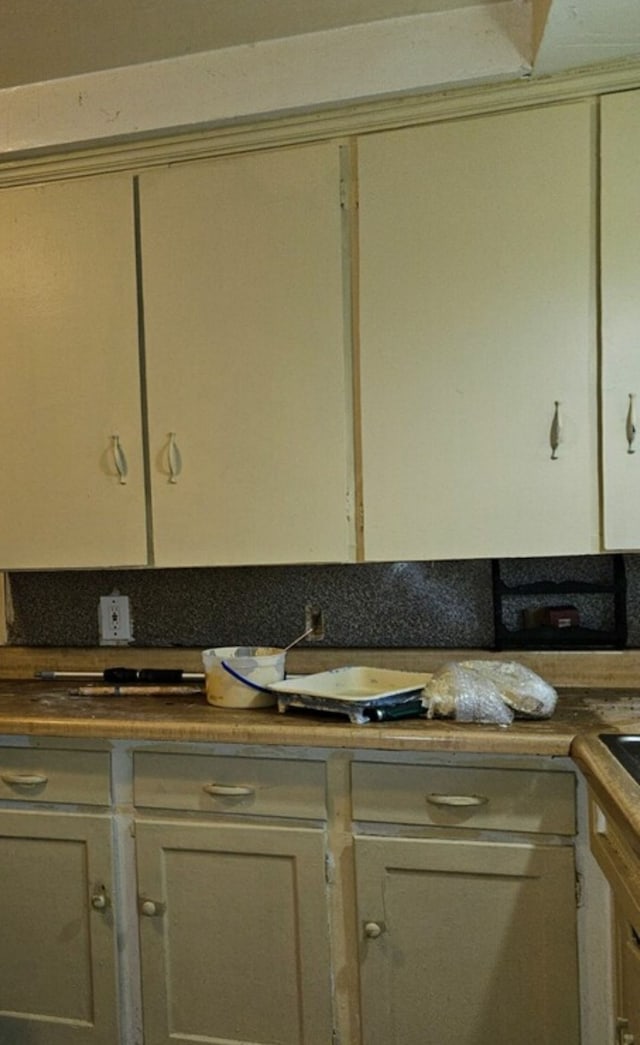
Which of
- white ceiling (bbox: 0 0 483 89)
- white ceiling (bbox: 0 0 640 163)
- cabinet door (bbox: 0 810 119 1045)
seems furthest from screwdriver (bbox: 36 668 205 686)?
white ceiling (bbox: 0 0 483 89)

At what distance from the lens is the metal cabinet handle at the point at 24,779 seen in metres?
1.57

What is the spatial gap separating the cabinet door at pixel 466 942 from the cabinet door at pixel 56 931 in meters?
0.53

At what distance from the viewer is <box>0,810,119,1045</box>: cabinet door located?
5.01 ft

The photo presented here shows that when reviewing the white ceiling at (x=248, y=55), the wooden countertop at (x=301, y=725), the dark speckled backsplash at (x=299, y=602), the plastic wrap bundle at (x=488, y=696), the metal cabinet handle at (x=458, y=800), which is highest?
the white ceiling at (x=248, y=55)

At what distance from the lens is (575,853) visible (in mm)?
1298

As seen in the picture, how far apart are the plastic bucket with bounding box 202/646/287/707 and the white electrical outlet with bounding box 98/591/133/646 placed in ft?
1.64

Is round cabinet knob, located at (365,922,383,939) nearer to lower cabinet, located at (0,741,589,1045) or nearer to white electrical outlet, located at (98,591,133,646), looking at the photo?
lower cabinet, located at (0,741,589,1045)

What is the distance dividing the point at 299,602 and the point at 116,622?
0.51m

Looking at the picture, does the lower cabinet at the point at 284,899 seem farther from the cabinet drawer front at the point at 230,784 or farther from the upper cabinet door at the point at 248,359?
the upper cabinet door at the point at 248,359

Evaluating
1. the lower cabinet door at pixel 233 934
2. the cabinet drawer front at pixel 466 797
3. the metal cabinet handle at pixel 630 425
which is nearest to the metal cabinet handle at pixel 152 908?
the lower cabinet door at pixel 233 934

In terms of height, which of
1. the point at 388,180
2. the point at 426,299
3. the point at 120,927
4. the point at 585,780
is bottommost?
the point at 120,927

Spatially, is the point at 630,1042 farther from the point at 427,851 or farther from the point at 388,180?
the point at 388,180

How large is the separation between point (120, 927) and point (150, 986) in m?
0.13

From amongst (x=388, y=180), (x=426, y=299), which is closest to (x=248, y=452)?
(x=426, y=299)
